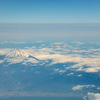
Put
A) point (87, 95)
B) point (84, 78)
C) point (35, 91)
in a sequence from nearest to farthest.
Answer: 1. point (87, 95)
2. point (35, 91)
3. point (84, 78)

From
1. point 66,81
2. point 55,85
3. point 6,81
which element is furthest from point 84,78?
point 6,81

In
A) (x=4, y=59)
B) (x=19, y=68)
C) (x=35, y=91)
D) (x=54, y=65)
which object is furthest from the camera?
(x=4, y=59)

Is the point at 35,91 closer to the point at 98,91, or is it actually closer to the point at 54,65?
the point at 98,91

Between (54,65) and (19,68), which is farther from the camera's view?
(54,65)

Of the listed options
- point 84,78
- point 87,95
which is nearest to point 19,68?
point 84,78

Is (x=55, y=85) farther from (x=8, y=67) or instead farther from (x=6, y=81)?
(x=8, y=67)

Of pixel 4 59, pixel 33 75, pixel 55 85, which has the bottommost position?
pixel 55 85

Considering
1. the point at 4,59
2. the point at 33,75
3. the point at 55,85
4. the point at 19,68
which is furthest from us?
the point at 4,59

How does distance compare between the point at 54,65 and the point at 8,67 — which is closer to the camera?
the point at 8,67

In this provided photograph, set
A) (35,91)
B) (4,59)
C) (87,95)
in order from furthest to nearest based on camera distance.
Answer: (4,59) → (35,91) → (87,95)

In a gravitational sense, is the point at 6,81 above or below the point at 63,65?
below
